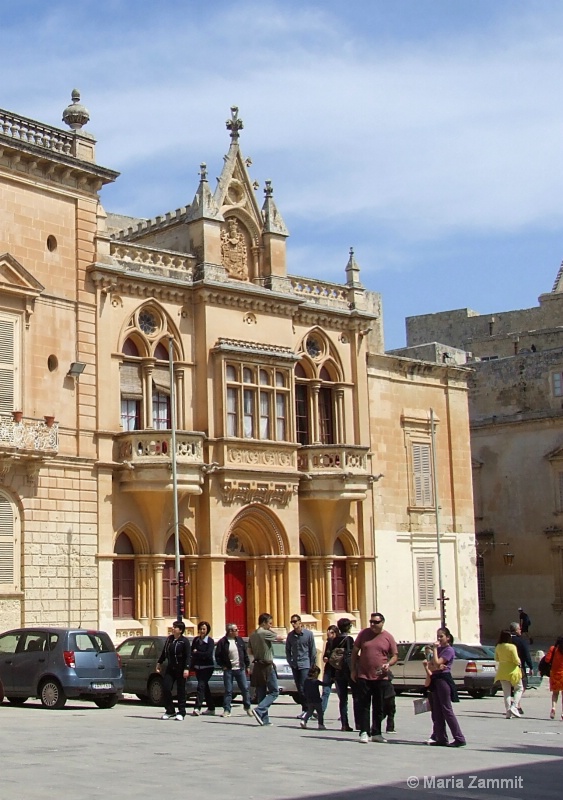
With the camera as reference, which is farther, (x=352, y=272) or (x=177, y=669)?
(x=352, y=272)

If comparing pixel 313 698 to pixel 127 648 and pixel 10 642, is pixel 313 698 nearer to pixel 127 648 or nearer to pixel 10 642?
pixel 10 642

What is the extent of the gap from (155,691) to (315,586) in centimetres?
1266

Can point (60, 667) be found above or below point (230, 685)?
above

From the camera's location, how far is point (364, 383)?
38.8 m

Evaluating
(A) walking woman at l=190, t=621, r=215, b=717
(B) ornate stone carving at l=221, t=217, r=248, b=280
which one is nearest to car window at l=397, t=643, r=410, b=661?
(A) walking woman at l=190, t=621, r=215, b=717

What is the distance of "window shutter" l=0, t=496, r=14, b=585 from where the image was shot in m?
29.0

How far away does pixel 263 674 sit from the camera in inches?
781

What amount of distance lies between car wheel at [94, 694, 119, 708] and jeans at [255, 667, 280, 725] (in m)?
3.97

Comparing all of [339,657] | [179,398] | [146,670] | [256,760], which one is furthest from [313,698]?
[179,398]

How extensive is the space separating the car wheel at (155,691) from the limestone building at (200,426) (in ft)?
18.8

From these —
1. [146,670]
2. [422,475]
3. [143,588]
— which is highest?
[422,475]

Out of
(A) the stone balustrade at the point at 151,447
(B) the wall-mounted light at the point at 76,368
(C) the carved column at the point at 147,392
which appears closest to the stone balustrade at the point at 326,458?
(A) the stone balustrade at the point at 151,447

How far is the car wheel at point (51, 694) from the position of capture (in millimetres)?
22078

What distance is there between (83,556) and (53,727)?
12497mm
